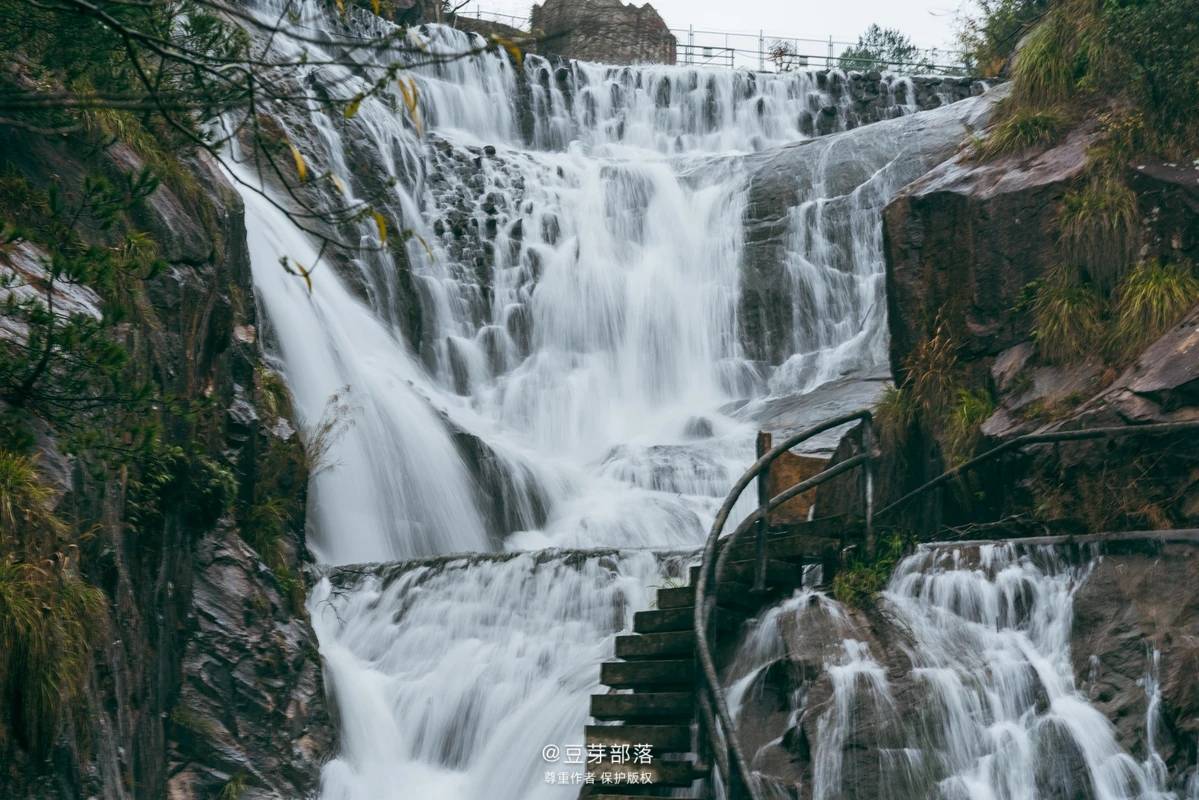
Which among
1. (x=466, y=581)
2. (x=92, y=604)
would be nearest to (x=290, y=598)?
(x=466, y=581)

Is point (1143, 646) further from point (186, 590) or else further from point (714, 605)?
point (186, 590)

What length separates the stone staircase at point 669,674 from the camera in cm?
760

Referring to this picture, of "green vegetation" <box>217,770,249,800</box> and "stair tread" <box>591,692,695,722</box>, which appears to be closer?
"stair tread" <box>591,692,695,722</box>

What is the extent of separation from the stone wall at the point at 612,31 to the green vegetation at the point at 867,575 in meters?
30.0

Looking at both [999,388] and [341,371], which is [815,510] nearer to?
[999,388]

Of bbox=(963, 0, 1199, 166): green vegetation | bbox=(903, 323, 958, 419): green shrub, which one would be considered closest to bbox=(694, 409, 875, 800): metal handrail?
bbox=(903, 323, 958, 419): green shrub

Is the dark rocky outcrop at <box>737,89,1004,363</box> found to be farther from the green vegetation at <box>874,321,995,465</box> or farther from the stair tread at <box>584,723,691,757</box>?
the stair tread at <box>584,723,691,757</box>

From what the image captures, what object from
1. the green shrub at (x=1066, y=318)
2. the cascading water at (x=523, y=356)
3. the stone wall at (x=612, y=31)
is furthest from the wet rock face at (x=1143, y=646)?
the stone wall at (x=612, y=31)

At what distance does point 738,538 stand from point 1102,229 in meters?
4.35

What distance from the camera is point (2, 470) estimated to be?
19.6 feet

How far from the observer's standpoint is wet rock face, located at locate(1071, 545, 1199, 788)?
7.06 meters

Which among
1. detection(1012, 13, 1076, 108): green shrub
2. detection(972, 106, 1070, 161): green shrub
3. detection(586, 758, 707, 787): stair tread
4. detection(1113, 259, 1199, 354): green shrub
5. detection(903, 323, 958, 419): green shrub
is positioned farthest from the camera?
detection(1012, 13, 1076, 108): green shrub

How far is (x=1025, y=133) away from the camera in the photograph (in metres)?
11.9

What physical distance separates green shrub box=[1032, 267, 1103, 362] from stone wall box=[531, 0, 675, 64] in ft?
92.1
